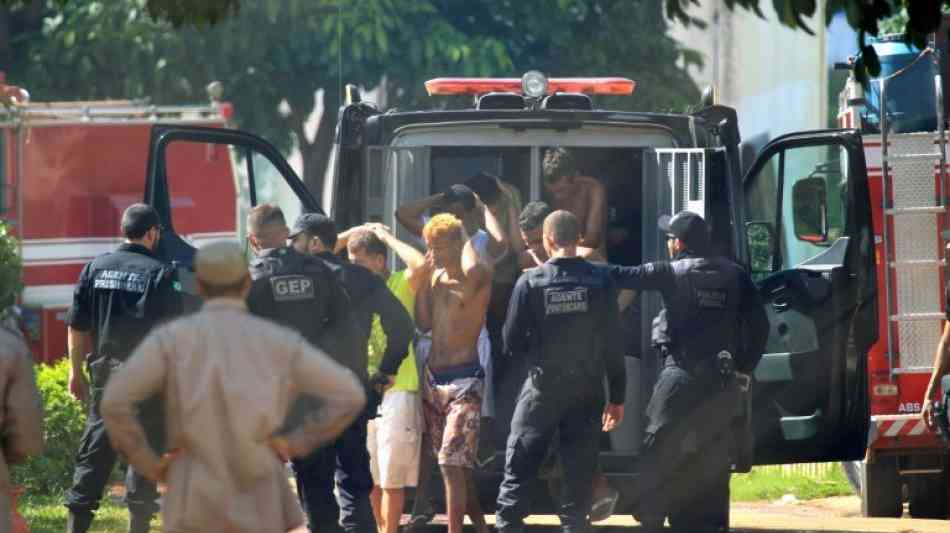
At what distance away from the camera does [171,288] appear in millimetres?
9758

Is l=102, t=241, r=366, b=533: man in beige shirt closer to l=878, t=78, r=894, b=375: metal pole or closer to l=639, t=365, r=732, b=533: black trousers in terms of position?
l=639, t=365, r=732, b=533: black trousers

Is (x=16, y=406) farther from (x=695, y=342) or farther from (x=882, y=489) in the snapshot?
(x=882, y=489)

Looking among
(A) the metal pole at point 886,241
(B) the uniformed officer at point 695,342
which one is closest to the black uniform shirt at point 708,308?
(B) the uniformed officer at point 695,342

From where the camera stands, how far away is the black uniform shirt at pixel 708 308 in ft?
31.9

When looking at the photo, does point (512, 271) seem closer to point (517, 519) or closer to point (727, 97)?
point (517, 519)

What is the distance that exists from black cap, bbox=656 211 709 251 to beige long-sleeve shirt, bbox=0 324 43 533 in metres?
3.62

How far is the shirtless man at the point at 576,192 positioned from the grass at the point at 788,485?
13.8 ft

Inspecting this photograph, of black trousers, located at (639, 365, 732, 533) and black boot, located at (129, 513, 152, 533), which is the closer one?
black trousers, located at (639, 365, 732, 533)

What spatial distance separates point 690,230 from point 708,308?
366 mm

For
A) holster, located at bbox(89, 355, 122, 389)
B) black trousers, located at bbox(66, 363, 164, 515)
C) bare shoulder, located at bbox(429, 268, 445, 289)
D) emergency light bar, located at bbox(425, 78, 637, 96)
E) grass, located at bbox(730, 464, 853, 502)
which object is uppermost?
emergency light bar, located at bbox(425, 78, 637, 96)

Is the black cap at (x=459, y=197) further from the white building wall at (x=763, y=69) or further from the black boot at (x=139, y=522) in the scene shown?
the white building wall at (x=763, y=69)

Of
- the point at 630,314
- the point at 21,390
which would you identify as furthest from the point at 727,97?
the point at 21,390

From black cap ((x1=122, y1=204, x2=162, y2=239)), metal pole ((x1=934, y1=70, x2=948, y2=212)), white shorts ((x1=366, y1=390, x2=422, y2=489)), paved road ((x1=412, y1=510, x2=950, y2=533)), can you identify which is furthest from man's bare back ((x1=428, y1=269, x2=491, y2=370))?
metal pole ((x1=934, y1=70, x2=948, y2=212))

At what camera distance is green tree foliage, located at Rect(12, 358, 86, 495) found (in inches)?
508
